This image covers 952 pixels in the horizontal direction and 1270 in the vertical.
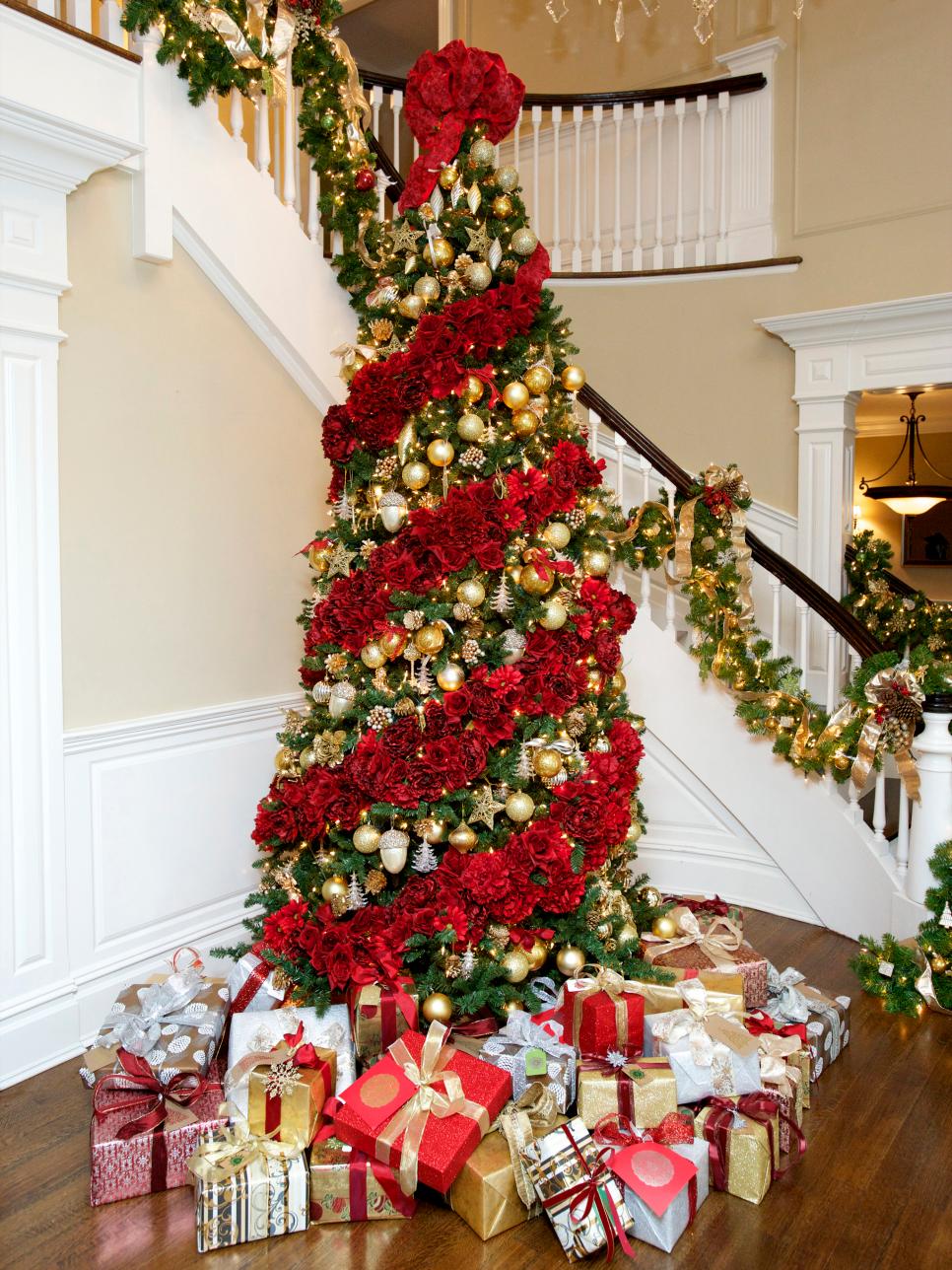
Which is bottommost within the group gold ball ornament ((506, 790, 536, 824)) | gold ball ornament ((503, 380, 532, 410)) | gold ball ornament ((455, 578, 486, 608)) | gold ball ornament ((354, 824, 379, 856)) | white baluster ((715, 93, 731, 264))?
gold ball ornament ((354, 824, 379, 856))

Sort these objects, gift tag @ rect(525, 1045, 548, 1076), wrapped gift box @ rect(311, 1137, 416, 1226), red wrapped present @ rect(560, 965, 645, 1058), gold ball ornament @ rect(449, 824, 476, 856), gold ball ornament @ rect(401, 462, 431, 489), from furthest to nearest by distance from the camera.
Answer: gold ball ornament @ rect(401, 462, 431, 489) < gold ball ornament @ rect(449, 824, 476, 856) < red wrapped present @ rect(560, 965, 645, 1058) < gift tag @ rect(525, 1045, 548, 1076) < wrapped gift box @ rect(311, 1137, 416, 1226)

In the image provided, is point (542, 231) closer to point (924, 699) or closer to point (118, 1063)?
point (924, 699)

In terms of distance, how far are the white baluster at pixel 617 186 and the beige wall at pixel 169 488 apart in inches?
109

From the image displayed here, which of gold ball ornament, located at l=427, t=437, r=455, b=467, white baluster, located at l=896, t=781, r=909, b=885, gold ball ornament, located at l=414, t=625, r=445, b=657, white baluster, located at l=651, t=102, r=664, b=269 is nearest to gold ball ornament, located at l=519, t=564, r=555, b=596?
gold ball ornament, located at l=414, t=625, r=445, b=657

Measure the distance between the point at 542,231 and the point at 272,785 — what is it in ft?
13.8

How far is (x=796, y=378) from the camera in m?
5.01

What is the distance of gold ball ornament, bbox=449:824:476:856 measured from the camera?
8.69 ft

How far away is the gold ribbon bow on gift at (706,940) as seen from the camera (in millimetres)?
2914

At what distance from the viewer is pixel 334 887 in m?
2.73

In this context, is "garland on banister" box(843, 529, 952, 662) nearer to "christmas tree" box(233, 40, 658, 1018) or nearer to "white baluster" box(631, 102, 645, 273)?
"white baluster" box(631, 102, 645, 273)

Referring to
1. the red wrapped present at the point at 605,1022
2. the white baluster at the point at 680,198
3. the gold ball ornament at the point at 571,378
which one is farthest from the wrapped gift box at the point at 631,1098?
the white baluster at the point at 680,198

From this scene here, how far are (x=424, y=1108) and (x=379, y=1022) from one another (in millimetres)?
363

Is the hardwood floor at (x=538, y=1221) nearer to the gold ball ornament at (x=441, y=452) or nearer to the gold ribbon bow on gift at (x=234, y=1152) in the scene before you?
the gold ribbon bow on gift at (x=234, y=1152)

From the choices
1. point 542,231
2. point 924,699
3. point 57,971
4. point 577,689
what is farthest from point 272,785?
point 542,231
